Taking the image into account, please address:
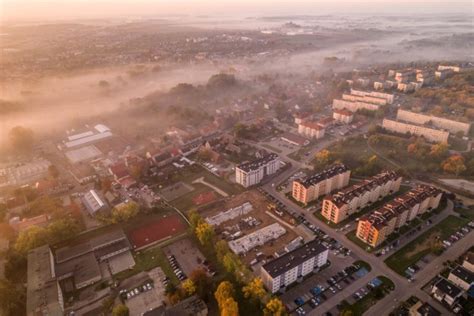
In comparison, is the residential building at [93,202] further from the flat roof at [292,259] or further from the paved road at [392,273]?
the paved road at [392,273]

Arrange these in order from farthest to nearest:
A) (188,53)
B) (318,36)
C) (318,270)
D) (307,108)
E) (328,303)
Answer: (318,36) → (188,53) → (307,108) → (318,270) → (328,303)

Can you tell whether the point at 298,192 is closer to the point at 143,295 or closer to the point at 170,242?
the point at 170,242

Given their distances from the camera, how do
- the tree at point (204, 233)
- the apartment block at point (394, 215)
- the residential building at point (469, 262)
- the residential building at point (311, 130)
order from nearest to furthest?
the residential building at point (469, 262)
the tree at point (204, 233)
the apartment block at point (394, 215)
the residential building at point (311, 130)

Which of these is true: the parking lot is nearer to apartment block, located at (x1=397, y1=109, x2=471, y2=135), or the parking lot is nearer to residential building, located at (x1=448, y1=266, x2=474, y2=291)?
residential building, located at (x1=448, y1=266, x2=474, y2=291)

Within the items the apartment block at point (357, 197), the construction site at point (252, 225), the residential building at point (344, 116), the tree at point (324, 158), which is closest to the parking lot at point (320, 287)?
the construction site at point (252, 225)

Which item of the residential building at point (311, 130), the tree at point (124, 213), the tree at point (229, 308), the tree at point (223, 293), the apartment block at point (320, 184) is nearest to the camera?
the tree at point (229, 308)

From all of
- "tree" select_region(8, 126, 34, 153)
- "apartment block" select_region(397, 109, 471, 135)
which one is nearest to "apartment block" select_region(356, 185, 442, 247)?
"apartment block" select_region(397, 109, 471, 135)

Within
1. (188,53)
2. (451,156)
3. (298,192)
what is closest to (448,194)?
(451,156)
